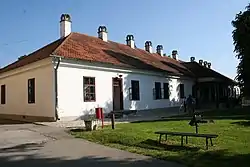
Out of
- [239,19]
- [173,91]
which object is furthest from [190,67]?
[239,19]

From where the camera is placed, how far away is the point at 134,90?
26.3 m

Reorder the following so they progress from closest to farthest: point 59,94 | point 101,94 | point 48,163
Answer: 1. point 48,163
2. point 59,94
3. point 101,94

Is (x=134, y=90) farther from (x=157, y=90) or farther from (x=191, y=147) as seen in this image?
(x=191, y=147)

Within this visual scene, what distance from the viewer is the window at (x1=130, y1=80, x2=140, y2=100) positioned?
26.0 m

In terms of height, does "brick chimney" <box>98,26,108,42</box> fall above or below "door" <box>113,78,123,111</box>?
above

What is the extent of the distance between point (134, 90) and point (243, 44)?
926 cm

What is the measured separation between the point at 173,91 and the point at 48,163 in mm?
24696

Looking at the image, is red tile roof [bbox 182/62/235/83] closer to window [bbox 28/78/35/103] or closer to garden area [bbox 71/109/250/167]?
window [bbox 28/78/35/103]

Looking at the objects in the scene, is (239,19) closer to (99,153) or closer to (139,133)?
(139,133)

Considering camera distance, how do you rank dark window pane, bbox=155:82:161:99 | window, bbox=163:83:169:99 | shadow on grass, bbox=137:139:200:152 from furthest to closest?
window, bbox=163:83:169:99, dark window pane, bbox=155:82:161:99, shadow on grass, bbox=137:139:200:152

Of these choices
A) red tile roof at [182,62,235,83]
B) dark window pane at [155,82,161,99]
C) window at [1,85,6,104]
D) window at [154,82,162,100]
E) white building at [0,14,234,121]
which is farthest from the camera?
red tile roof at [182,62,235,83]

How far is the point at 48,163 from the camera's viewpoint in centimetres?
828

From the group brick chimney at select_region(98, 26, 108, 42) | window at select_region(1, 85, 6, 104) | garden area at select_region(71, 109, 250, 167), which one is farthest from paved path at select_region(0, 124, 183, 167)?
brick chimney at select_region(98, 26, 108, 42)

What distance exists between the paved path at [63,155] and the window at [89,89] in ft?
29.4
